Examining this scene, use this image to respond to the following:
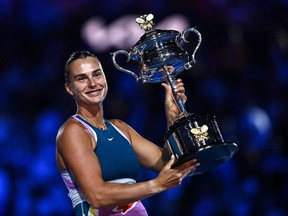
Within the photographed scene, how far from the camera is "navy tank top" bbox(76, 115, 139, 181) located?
6.18ft

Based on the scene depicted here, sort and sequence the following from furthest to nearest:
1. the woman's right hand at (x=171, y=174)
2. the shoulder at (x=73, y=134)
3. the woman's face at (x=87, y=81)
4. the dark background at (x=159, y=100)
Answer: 1. the dark background at (x=159, y=100)
2. the woman's face at (x=87, y=81)
3. the shoulder at (x=73, y=134)
4. the woman's right hand at (x=171, y=174)

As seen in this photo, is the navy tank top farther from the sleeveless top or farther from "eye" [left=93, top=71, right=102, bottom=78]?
"eye" [left=93, top=71, right=102, bottom=78]

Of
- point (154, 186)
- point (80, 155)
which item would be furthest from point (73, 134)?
point (154, 186)

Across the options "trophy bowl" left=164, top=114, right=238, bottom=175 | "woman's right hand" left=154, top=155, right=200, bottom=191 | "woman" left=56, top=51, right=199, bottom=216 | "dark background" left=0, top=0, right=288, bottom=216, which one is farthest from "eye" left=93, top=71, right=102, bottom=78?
"dark background" left=0, top=0, right=288, bottom=216

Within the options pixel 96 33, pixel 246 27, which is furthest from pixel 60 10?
pixel 246 27

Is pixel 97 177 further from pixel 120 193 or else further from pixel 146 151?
pixel 146 151

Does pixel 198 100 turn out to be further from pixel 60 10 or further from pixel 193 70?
pixel 60 10

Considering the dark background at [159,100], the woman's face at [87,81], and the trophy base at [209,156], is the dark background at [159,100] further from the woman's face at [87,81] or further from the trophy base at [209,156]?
the trophy base at [209,156]

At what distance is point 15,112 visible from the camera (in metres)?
3.54

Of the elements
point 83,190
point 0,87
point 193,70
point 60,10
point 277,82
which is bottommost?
point 83,190

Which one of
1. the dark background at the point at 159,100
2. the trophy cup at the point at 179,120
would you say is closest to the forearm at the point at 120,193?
the trophy cup at the point at 179,120

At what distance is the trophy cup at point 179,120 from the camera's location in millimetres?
1773

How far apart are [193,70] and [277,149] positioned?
2.39 feet

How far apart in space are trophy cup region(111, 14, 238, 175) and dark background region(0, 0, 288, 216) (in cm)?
156
